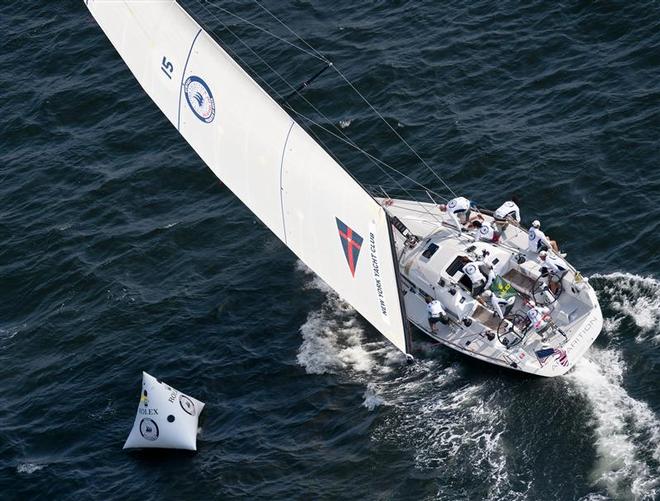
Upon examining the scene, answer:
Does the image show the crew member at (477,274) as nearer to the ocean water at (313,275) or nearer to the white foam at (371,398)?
the ocean water at (313,275)

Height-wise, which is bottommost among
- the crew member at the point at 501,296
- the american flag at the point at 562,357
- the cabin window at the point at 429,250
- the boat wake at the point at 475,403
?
the boat wake at the point at 475,403

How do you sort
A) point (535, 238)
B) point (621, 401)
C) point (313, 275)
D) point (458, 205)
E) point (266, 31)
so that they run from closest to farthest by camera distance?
1. point (621, 401)
2. point (535, 238)
3. point (458, 205)
4. point (313, 275)
5. point (266, 31)

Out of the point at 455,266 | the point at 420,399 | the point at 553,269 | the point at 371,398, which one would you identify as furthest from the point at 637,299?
the point at 371,398

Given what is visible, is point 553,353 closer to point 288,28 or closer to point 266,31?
point 266,31

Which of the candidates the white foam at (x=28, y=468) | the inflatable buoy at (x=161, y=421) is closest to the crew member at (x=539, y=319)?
the inflatable buoy at (x=161, y=421)

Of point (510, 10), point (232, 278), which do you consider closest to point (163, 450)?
point (232, 278)
